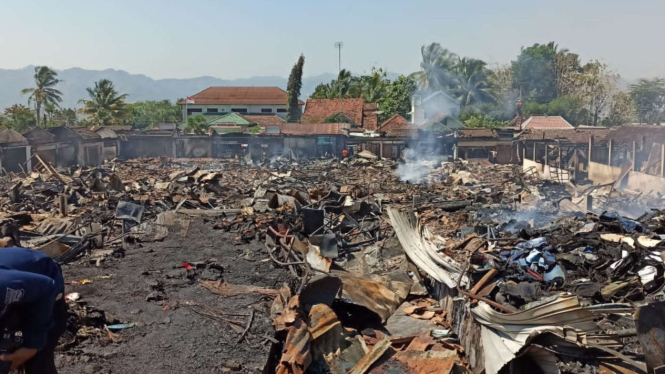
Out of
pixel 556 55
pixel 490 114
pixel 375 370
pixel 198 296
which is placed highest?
pixel 556 55

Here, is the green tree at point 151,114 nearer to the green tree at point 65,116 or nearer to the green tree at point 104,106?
the green tree at point 104,106

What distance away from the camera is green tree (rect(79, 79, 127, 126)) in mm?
46938

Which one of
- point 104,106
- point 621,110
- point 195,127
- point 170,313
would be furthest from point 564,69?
point 170,313

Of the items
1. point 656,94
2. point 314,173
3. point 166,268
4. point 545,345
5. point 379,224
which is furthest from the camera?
point 656,94

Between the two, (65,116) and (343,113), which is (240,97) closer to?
(343,113)

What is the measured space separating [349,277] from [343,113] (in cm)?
4002

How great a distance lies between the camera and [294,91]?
181 ft

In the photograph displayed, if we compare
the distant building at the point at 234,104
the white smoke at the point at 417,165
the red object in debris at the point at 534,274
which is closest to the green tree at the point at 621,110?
the white smoke at the point at 417,165

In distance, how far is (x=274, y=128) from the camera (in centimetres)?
4012

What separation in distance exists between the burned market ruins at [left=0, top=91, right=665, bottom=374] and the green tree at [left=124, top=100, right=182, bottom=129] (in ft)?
111

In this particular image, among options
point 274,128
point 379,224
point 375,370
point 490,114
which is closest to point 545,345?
point 375,370

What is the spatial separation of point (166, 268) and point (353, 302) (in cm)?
314

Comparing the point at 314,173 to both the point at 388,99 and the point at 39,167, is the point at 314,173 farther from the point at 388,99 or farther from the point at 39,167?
the point at 388,99

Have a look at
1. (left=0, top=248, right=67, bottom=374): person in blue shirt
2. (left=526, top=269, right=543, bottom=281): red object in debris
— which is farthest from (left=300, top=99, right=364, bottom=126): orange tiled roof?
(left=0, top=248, right=67, bottom=374): person in blue shirt
